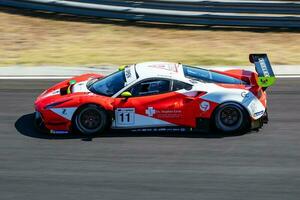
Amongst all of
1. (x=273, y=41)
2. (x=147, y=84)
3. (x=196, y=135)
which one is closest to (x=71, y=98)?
(x=147, y=84)

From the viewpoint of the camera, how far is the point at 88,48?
17422mm

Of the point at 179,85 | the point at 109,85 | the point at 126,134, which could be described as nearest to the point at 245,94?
the point at 179,85

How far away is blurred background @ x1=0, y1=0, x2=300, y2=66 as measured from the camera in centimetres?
1644

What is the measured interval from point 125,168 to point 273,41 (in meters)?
9.88

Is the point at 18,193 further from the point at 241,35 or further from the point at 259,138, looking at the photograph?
the point at 241,35

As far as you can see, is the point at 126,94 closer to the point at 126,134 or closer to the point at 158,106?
the point at 158,106

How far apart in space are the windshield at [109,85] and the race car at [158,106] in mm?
20

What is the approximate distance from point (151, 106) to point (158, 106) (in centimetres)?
12

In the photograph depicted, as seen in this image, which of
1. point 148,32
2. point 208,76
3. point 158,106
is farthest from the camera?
point 148,32

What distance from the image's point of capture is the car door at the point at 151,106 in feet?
34.0

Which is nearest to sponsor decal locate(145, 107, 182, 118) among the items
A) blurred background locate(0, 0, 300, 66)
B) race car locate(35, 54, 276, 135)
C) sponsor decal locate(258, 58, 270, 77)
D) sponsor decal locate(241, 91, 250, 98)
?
race car locate(35, 54, 276, 135)

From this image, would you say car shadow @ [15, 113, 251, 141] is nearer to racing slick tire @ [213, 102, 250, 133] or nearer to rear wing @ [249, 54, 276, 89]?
racing slick tire @ [213, 102, 250, 133]

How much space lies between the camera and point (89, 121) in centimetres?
1048

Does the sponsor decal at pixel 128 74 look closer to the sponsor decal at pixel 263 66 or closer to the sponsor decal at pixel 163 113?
the sponsor decal at pixel 163 113
